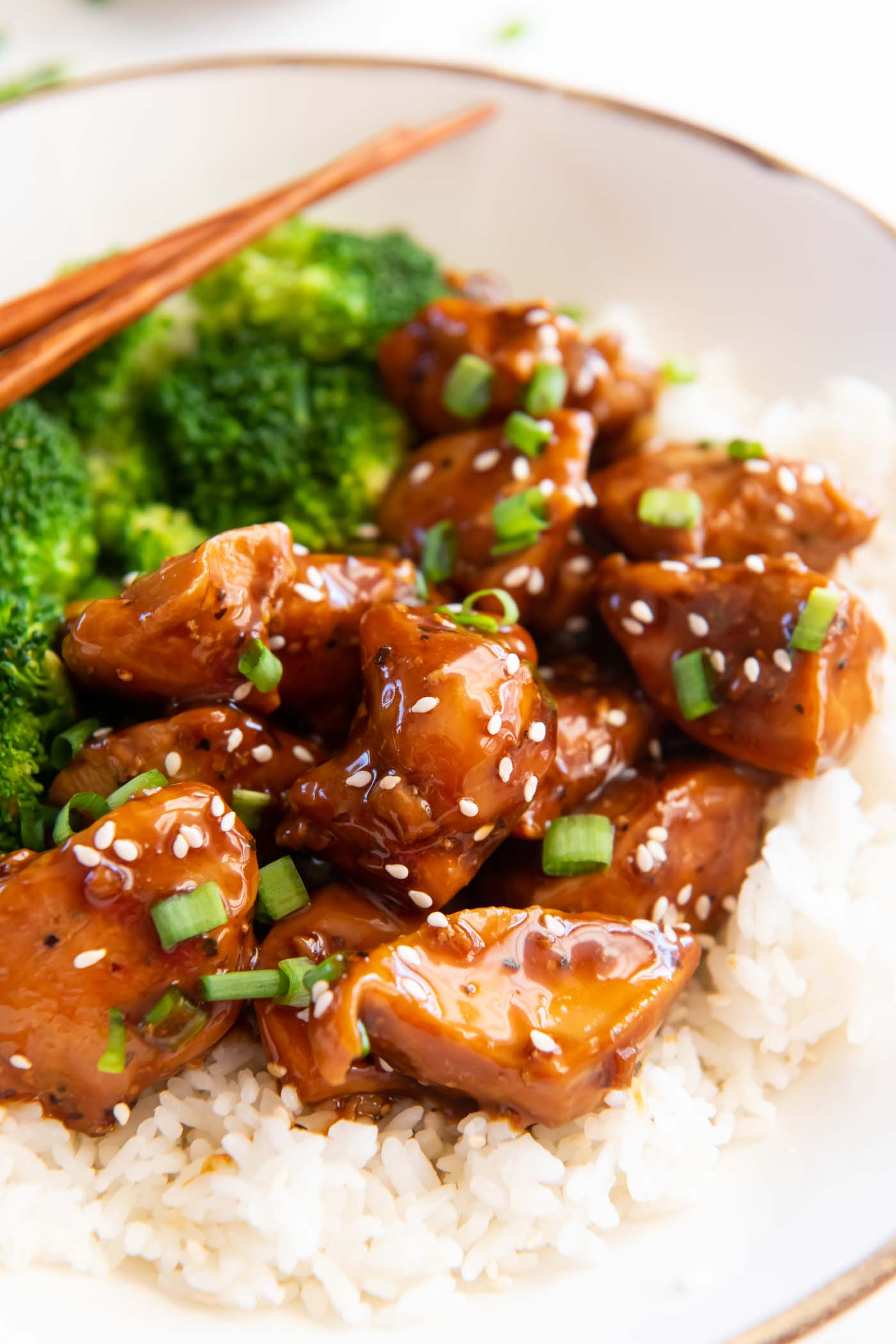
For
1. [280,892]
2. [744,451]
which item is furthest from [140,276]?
[280,892]

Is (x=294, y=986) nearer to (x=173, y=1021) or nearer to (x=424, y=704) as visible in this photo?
(x=173, y=1021)

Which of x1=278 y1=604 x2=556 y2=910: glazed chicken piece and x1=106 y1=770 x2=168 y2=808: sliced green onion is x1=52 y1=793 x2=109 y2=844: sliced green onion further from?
x1=278 y1=604 x2=556 y2=910: glazed chicken piece

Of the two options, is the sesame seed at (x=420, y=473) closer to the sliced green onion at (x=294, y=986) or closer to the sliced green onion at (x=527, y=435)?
the sliced green onion at (x=527, y=435)

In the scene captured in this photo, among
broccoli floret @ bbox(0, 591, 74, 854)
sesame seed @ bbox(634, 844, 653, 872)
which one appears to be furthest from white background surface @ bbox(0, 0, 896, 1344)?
sesame seed @ bbox(634, 844, 653, 872)

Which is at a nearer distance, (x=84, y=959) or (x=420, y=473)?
(x=84, y=959)

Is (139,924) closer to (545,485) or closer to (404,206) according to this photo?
(545,485)

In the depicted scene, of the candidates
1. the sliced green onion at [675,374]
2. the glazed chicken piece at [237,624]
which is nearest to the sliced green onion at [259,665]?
the glazed chicken piece at [237,624]

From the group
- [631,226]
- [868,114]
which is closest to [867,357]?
[631,226]
